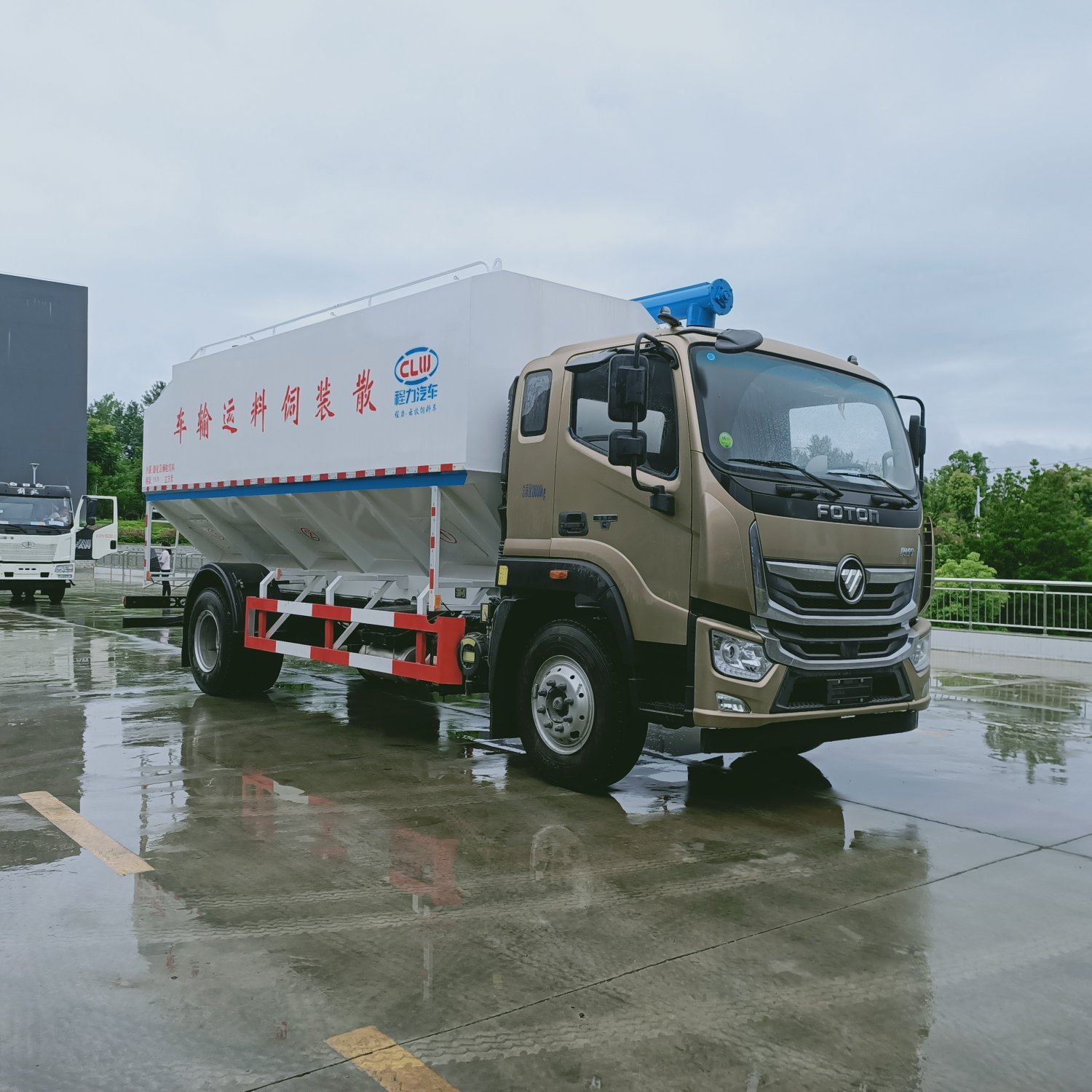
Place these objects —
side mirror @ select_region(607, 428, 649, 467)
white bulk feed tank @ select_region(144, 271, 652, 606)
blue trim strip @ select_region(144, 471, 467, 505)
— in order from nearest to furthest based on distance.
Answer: side mirror @ select_region(607, 428, 649, 467), white bulk feed tank @ select_region(144, 271, 652, 606), blue trim strip @ select_region(144, 471, 467, 505)

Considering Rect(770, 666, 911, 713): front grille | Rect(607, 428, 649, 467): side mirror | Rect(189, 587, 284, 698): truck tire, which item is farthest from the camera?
Rect(189, 587, 284, 698): truck tire

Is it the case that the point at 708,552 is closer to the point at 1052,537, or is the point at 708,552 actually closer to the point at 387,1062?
the point at 387,1062

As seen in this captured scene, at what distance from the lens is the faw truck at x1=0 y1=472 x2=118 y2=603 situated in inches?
864

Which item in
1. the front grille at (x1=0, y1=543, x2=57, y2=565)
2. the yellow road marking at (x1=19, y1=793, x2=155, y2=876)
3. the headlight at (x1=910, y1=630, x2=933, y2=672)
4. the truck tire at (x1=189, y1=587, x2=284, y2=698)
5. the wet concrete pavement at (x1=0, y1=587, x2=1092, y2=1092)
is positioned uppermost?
the front grille at (x1=0, y1=543, x2=57, y2=565)

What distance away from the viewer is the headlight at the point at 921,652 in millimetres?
6430

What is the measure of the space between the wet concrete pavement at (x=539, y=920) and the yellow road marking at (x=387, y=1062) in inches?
1.3

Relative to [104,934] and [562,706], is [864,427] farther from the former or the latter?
[104,934]

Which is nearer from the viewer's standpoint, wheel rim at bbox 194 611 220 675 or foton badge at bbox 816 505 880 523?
foton badge at bbox 816 505 880 523

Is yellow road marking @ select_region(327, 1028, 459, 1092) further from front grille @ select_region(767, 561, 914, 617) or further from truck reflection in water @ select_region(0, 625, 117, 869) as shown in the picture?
front grille @ select_region(767, 561, 914, 617)

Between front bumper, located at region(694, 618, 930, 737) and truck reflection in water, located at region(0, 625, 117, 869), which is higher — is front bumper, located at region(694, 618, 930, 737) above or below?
above

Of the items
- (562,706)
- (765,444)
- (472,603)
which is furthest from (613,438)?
(472,603)

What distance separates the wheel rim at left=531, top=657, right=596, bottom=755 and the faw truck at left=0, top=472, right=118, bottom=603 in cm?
1767

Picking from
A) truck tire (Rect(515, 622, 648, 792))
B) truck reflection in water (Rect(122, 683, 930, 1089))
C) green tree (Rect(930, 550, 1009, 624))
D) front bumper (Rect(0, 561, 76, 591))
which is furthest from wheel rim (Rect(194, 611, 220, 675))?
front bumper (Rect(0, 561, 76, 591))

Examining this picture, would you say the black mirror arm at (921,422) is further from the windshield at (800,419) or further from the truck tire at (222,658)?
the truck tire at (222,658)
